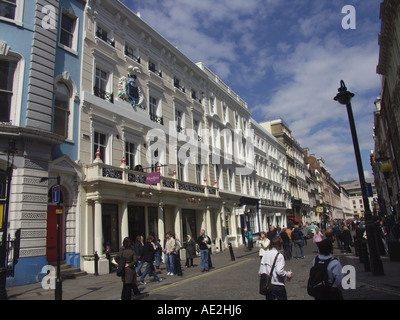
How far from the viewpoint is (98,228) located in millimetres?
14680

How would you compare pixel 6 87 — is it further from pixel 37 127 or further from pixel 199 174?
pixel 199 174

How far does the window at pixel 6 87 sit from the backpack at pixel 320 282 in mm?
12872

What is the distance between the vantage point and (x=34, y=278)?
466 inches

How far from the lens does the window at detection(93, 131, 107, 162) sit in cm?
1695

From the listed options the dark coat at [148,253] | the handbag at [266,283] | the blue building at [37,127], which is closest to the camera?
the handbag at [266,283]

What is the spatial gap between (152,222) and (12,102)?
35.5 ft

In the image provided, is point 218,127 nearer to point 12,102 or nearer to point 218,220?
point 218,220

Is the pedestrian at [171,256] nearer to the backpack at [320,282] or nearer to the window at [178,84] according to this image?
the backpack at [320,282]

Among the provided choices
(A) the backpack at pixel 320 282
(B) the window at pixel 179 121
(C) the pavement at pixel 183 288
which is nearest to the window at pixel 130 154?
(B) the window at pixel 179 121

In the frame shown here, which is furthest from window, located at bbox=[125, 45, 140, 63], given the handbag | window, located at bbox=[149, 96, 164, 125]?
the handbag

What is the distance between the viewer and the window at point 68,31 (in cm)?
1623

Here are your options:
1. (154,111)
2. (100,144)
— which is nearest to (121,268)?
(100,144)

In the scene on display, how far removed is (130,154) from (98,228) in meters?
5.94

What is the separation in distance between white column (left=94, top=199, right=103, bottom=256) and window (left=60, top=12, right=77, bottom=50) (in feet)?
28.0
